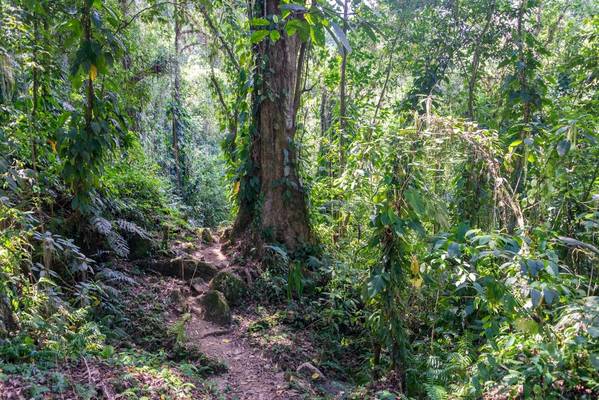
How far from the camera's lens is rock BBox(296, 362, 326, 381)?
4363mm

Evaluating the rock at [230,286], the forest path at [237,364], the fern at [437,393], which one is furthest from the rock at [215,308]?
the fern at [437,393]

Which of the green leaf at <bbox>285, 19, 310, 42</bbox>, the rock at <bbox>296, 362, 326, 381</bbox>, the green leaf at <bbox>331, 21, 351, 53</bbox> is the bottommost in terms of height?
the rock at <bbox>296, 362, 326, 381</bbox>

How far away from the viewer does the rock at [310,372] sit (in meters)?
4.36

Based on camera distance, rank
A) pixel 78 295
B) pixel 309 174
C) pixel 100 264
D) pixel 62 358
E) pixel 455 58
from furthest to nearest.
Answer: pixel 455 58 → pixel 309 174 → pixel 100 264 → pixel 78 295 → pixel 62 358

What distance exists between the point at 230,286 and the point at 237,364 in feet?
4.48

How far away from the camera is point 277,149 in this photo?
6801 mm

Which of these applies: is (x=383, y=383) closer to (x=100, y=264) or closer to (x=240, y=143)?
(x=100, y=264)

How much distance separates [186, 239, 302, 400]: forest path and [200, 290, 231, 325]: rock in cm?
7

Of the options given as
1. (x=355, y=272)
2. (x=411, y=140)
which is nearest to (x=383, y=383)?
(x=355, y=272)

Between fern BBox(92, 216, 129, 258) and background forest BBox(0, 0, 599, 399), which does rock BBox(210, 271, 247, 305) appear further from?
fern BBox(92, 216, 129, 258)

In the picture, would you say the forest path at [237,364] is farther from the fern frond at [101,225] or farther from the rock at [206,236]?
the rock at [206,236]

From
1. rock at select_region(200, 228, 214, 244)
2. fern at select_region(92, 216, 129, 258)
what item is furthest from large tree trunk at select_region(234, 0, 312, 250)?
fern at select_region(92, 216, 129, 258)

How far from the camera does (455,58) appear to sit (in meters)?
9.48

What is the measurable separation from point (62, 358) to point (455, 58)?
30.1ft
